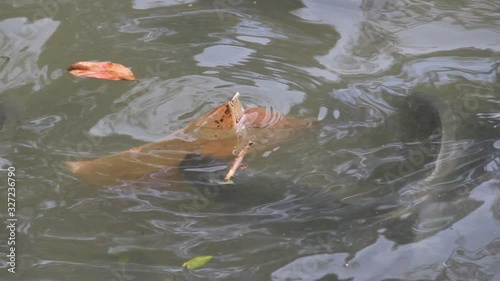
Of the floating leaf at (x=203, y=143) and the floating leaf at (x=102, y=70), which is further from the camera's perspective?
the floating leaf at (x=102, y=70)

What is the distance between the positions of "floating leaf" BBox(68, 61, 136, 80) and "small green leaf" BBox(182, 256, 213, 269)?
1.13 m

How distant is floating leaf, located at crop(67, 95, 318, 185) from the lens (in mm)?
2836

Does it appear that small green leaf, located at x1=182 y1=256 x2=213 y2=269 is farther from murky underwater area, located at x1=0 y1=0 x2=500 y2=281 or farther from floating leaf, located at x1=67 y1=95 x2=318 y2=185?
floating leaf, located at x1=67 y1=95 x2=318 y2=185

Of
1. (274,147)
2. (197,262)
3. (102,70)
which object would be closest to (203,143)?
(274,147)

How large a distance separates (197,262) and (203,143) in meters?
0.61

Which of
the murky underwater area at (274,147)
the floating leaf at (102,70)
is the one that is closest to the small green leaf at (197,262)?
the murky underwater area at (274,147)

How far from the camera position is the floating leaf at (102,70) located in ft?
11.0

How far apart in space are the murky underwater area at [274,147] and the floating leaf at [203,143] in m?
0.05

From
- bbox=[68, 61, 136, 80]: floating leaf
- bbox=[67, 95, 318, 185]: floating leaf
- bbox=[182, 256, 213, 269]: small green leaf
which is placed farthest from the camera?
bbox=[68, 61, 136, 80]: floating leaf

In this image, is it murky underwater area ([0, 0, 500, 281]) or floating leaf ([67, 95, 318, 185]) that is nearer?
murky underwater area ([0, 0, 500, 281])

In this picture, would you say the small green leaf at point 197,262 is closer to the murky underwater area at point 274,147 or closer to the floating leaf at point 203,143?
the murky underwater area at point 274,147

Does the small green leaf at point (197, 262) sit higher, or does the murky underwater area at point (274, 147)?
the murky underwater area at point (274, 147)

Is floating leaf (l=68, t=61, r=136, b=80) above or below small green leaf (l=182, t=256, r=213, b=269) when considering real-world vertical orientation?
above

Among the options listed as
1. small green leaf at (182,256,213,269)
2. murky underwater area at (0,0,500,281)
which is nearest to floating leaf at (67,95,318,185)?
murky underwater area at (0,0,500,281)
